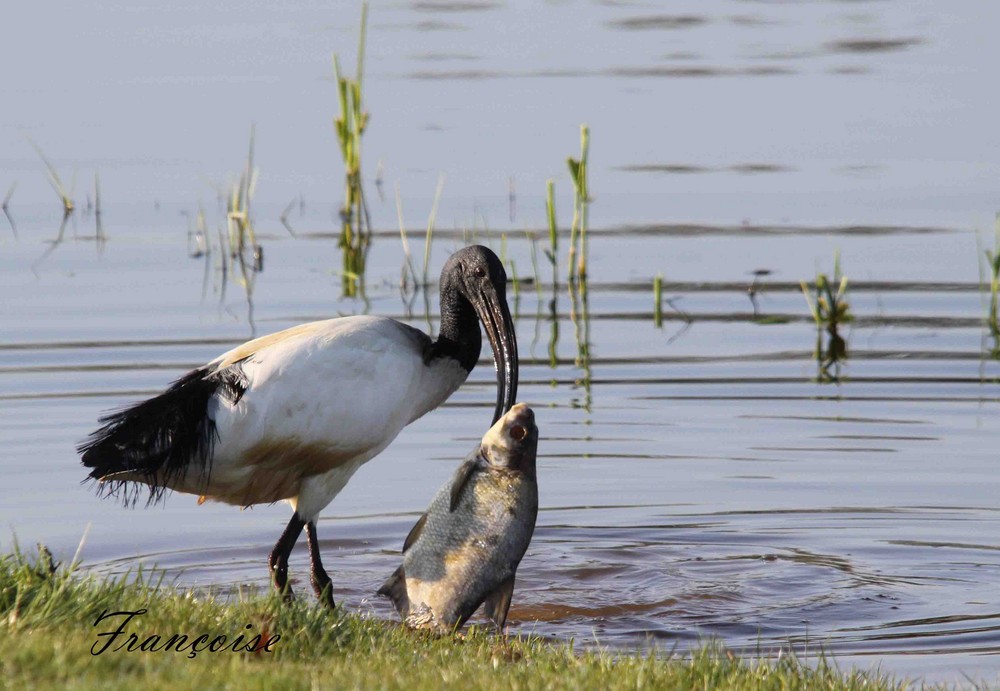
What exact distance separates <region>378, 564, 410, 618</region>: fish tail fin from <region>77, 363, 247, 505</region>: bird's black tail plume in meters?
1.10

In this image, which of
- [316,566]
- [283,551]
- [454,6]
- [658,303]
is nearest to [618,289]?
[658,303]

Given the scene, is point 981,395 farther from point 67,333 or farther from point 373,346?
point 67,333

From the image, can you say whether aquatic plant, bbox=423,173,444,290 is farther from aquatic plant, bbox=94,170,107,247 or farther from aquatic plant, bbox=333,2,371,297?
aquatic plant, bbox=94,170,107,247

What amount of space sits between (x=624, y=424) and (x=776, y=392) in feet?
3.80

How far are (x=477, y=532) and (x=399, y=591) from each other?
1.35ft

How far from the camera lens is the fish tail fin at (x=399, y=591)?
21.6ft

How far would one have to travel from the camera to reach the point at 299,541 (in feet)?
28.3

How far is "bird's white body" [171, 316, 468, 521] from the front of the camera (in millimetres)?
7270

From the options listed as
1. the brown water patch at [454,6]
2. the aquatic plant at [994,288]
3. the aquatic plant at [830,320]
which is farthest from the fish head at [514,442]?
the brown water patch at [454,6]

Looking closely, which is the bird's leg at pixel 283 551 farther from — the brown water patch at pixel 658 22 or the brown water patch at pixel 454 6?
the brown water patch at pixel 454 6

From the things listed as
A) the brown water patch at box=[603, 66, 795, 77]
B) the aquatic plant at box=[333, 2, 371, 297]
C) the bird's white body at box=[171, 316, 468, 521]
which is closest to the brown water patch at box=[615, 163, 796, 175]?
the aquatic plant at box=[333, 2, 371, 297]

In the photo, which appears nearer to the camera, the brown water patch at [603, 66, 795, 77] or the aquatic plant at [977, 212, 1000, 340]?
the aquatic plant at [977, 212, 1000, 340]

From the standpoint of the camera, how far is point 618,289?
41.9ft

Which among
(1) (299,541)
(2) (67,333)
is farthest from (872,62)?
(1) (299,541)
